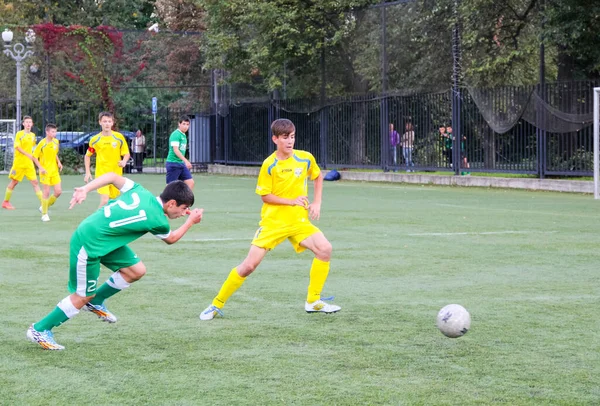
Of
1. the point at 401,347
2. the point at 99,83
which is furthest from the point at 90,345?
the point at 99,83

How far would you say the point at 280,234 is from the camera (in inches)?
339

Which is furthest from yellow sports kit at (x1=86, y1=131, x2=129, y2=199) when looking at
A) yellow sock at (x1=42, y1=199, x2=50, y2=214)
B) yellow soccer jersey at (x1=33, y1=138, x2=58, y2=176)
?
yellow soccer jersey at (x1=33, y1=138, x2=58, y2=176)

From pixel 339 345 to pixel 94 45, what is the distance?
3838 centimetres

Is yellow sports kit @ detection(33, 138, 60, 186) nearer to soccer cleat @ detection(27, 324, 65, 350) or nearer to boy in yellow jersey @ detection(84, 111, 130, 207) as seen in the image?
boy in yellow jersey @ detection(84, 111, 130, 207)

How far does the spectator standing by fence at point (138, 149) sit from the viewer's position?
40.9 meters

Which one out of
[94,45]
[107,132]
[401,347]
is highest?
[94,45]

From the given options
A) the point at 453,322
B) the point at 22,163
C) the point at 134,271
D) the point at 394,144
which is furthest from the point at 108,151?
the point at 394,144

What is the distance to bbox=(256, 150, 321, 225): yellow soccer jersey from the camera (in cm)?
864

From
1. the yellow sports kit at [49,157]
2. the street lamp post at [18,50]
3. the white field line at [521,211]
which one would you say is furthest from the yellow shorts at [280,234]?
the street lamp post at [18,50]

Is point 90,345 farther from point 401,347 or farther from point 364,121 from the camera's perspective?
point 364,121

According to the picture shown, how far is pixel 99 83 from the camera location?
43750 millimetres

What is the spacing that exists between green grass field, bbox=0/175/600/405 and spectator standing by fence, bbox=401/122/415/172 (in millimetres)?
15105

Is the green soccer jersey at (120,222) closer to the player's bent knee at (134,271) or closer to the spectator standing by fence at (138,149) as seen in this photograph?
the player's bent knee at (134,271)

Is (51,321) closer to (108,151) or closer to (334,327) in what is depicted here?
(334,327)
